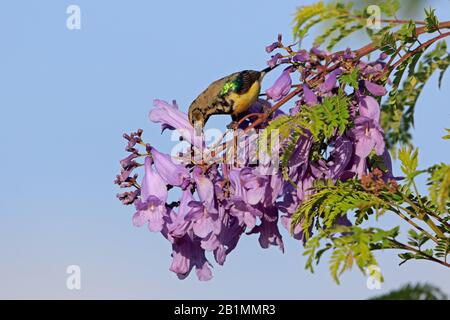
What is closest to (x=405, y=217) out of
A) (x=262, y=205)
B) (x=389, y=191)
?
(x=389, y=191)

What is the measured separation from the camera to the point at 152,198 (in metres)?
3.70

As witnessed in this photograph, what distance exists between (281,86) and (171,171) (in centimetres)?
60

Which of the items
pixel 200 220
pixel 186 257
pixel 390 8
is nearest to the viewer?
pixel 200 220

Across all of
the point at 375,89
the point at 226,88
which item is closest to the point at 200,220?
the point at 375,89

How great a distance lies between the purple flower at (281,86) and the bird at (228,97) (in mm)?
487

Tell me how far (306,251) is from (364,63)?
1.03m

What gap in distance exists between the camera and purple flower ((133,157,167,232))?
3.70m

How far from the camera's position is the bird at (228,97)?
14.0 feet

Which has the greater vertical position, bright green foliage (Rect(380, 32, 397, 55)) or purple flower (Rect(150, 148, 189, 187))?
bright green foliage (Rect(380, 32, 397, 55))

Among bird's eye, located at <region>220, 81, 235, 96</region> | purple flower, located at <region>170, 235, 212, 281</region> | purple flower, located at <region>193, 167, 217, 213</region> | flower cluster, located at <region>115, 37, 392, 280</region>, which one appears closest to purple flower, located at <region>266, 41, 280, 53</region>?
flower cluster, located at <region>115, 37, 392, 280</region>

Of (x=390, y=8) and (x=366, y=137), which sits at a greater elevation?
(x=390, y=8)

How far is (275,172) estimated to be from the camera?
3572 mm

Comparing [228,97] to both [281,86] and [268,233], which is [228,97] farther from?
[268,233]

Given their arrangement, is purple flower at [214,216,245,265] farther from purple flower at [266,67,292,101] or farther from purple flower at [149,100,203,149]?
purple flower at [266,67,292,101]
